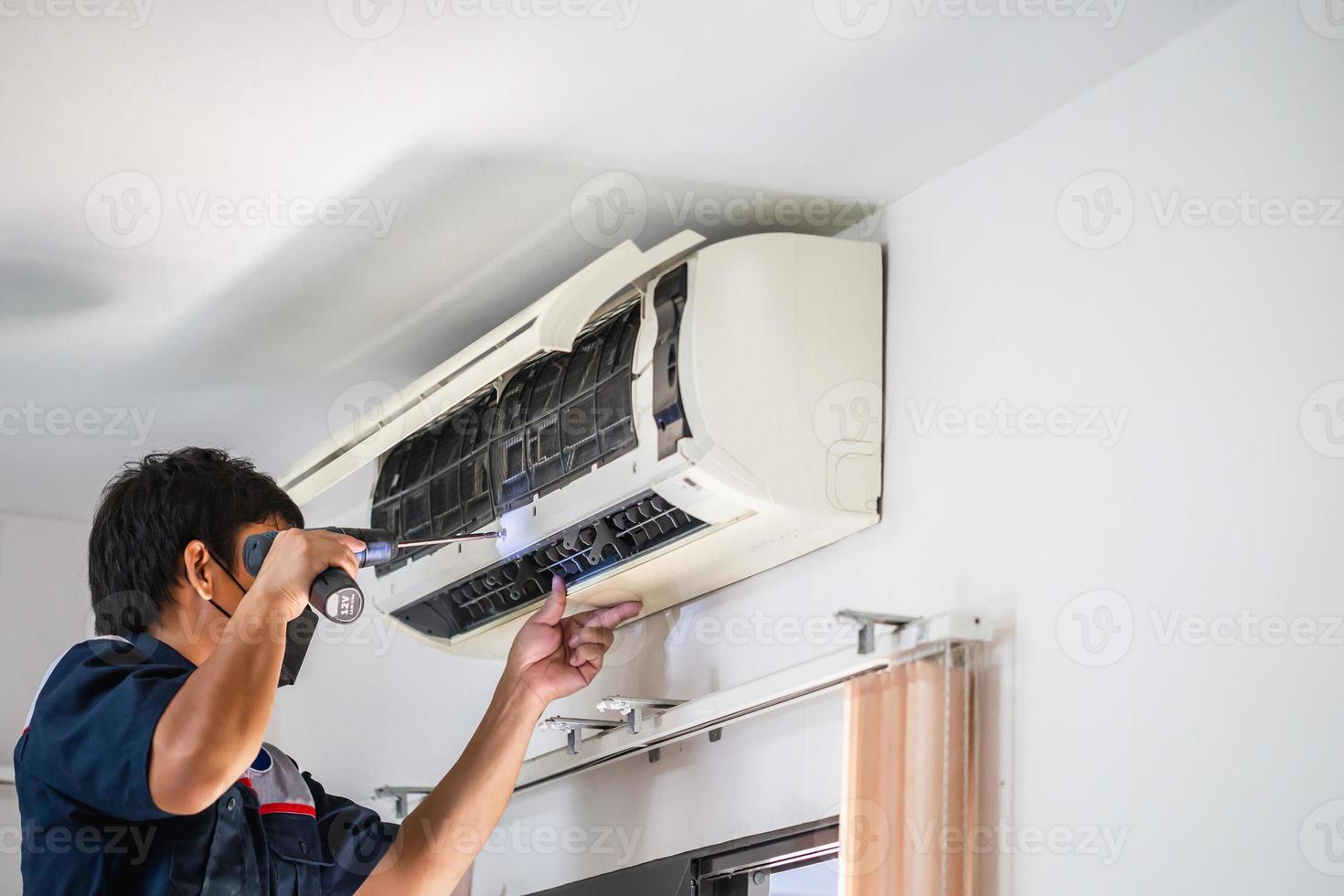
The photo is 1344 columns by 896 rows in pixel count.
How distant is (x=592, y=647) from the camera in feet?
9.14

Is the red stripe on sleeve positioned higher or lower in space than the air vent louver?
lower

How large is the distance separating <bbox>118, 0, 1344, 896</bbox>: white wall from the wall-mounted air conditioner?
10 centimetres

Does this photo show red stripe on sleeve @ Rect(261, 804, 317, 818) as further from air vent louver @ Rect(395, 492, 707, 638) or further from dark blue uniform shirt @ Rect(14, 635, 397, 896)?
air vent louver @ Rect(395, 492, 707, 638)

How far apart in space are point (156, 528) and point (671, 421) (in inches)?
31.6

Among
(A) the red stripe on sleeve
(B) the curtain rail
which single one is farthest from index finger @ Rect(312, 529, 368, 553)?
(B) the curtain rail

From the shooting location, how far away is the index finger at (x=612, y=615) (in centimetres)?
279

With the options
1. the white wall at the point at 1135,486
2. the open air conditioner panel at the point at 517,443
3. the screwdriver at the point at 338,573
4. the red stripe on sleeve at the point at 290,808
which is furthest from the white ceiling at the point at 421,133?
the red stripe on sleeve at the point at 290,808

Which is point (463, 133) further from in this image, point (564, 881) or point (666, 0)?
point (564, 881)

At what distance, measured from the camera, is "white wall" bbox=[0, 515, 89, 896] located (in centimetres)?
424

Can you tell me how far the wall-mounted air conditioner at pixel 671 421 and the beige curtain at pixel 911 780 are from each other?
39 centimetres

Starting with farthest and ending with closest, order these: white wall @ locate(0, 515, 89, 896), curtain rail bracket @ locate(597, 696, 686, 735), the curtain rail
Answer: white wall @ locate(0, 515, 89, 896)
curtain rail bracket @ locate(597, 696, 686, 735)
the curtain rail

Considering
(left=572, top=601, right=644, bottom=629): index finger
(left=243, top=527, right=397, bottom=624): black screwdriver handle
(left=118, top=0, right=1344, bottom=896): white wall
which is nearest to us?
(left=118, top=0, right=1344, bottom=896): white wall

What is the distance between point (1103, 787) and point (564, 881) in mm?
1561

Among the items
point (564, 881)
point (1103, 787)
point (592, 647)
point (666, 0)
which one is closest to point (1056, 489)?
point (1103, 787)
